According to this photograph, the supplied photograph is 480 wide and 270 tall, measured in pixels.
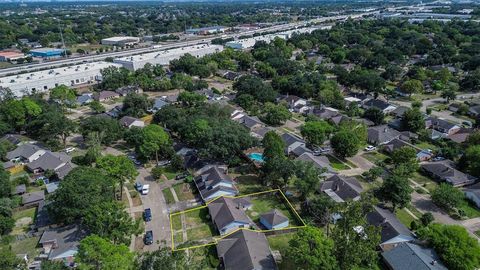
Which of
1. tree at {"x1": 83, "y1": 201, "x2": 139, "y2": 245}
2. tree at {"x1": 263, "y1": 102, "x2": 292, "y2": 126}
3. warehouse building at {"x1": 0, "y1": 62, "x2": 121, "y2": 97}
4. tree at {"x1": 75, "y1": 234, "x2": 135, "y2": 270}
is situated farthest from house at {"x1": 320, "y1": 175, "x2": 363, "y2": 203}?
warehouse building at {"x1": 0, "y1": 62, "x2": 121, "y2": 97}

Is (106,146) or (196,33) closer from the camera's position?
(106,146)

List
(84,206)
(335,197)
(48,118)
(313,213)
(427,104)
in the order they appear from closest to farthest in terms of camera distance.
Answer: (84,206) → (313,213) → (335,197) → (48,118) → (427,104)

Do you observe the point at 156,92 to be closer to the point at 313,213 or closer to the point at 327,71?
the point at 327,71

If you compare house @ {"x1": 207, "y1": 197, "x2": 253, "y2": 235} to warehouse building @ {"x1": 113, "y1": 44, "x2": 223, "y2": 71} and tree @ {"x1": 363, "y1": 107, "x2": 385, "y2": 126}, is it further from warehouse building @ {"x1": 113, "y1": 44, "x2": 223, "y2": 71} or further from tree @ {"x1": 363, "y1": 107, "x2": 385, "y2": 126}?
warehouse building @ {"x1": 113, "y1": 44, "x2": 223, "y2": 71}

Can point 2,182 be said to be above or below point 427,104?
above

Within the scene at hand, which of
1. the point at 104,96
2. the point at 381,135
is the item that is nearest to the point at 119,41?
the point at 104,96

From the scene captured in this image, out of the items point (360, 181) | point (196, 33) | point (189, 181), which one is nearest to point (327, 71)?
point (360, 181)

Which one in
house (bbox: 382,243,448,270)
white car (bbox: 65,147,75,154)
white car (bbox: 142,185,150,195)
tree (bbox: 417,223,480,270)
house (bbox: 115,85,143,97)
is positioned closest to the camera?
tree (bbox: 417,223,480,270)
